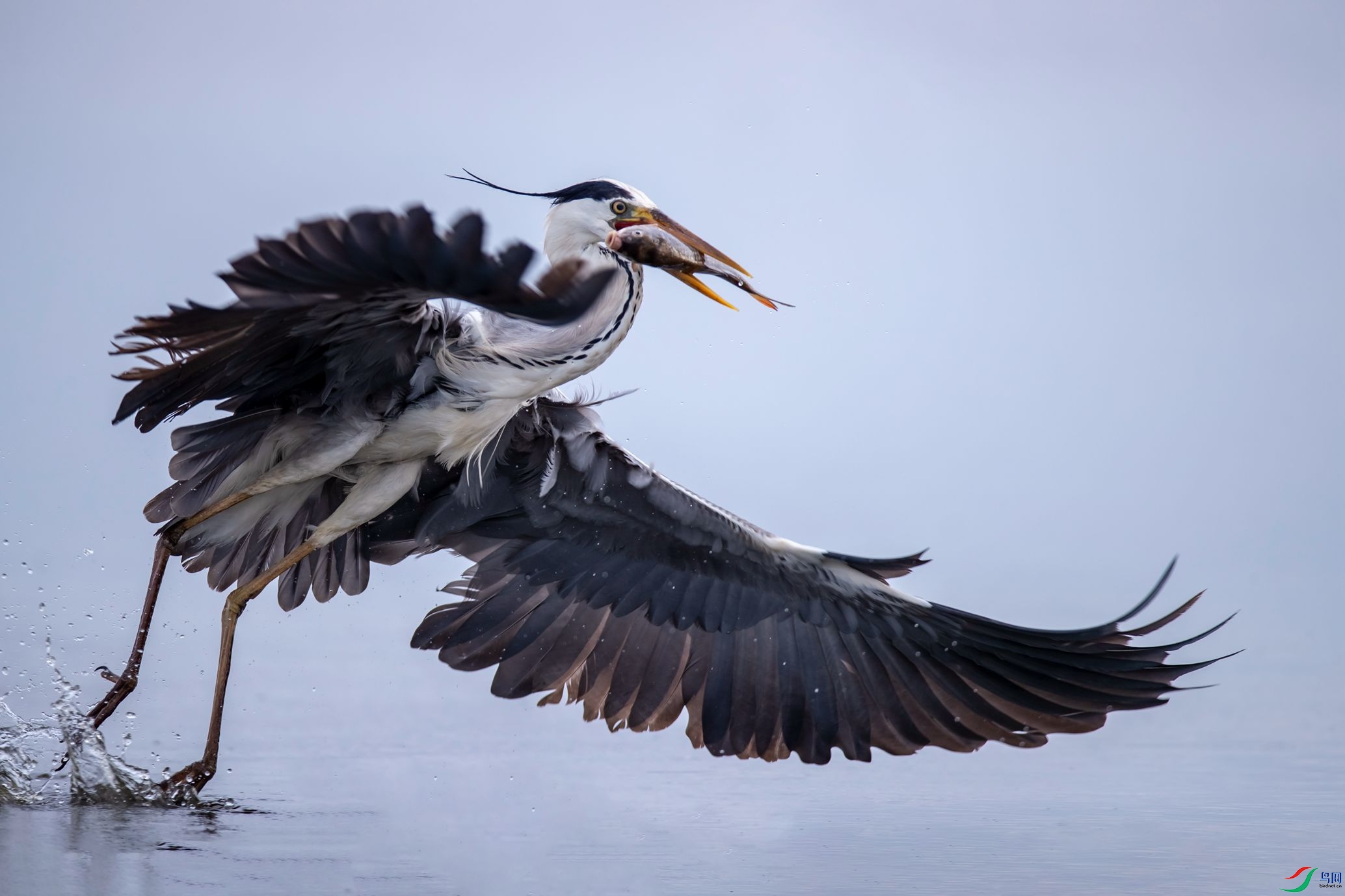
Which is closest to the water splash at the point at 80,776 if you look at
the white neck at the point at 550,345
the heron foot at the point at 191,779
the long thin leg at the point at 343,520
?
the heron foot at the point at 191,779

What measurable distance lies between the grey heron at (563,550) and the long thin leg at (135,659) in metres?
0.01

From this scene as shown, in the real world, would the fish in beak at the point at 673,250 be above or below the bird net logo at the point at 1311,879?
above

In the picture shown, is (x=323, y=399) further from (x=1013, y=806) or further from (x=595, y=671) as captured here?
(x=1013, y=806)

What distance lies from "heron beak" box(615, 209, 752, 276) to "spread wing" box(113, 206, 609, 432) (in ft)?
2.80

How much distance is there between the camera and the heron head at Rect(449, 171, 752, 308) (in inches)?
218

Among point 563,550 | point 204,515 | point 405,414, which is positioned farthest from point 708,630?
point 204,515

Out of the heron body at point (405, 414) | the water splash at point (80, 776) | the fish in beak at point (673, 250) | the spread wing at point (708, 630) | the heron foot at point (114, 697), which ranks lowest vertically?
the water splash at point (80, 776)

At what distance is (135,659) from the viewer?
212 inches

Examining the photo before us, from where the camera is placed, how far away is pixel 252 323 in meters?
4.35

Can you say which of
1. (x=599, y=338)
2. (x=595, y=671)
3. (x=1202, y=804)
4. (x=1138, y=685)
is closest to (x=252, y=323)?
(x=599, y=338)

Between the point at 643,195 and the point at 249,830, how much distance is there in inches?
108

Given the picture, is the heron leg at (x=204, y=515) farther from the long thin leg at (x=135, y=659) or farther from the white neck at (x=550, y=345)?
the white neck at (x=550, y=345)

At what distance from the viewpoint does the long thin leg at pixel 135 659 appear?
5309 mm

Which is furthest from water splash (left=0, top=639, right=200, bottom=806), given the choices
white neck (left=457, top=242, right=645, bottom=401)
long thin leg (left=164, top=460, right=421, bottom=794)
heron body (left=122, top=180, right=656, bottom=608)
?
white neck (left=457, top=242, right=645, bottom=401)
